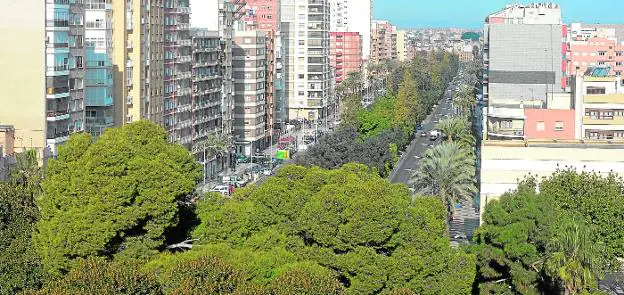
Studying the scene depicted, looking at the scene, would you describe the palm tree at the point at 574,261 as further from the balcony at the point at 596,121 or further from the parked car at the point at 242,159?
the parked car at the point at 242,159

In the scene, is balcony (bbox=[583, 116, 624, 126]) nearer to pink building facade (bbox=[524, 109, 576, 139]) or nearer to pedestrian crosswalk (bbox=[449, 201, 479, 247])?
pink building facade (bbox=[524, 109, 576, 139])

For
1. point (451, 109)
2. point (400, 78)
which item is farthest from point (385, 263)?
point (451, 109)

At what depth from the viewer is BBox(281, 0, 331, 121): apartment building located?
460 ft

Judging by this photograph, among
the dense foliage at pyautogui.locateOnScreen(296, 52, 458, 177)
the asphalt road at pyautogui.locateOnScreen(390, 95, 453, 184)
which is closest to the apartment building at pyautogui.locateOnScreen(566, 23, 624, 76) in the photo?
the dense foliage at pyautogui.locateOnScreen(296, 52, 458, 177)

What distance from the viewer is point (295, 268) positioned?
1410 inches

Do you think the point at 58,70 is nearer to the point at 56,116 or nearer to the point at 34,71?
the point at 34,71

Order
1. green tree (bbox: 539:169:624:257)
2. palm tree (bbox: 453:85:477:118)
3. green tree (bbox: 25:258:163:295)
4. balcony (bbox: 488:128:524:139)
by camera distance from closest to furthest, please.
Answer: green tree (bbox: 25:258:163:295) → green tree (bbox: 539:169:624:257) → balcony (bbox: 488:128:524:139) → palm tree (bbox: 453:85:477:118)

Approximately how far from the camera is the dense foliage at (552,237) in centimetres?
4062

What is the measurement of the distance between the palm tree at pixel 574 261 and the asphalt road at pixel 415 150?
46.9 meters

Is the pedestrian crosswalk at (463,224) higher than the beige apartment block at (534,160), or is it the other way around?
the beige apartment block at (534,160)

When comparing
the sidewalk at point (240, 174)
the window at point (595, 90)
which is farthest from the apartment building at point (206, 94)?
the window at point (595, 90)

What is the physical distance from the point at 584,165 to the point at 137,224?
82.8ft

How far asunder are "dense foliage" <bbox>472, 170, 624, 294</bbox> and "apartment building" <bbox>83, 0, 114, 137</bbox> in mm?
28027

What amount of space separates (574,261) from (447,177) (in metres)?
23.7
